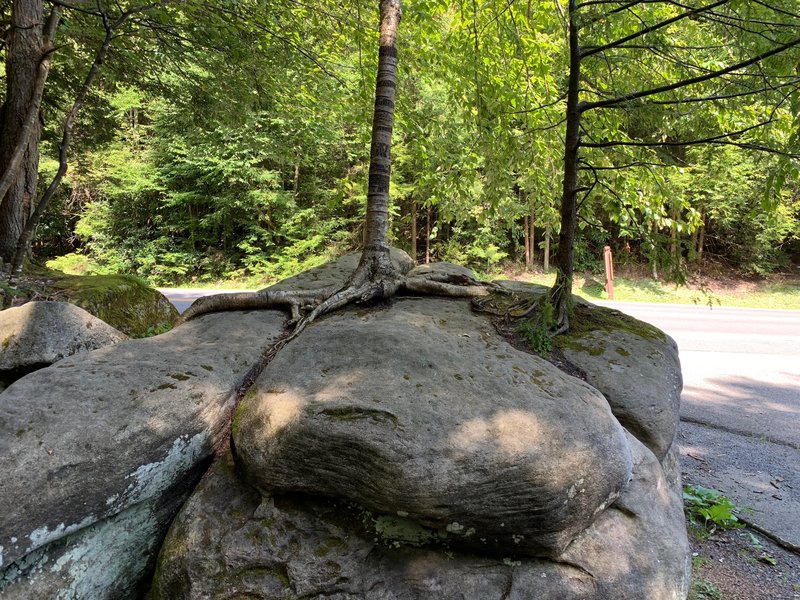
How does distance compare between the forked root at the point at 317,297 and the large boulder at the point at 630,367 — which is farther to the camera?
the forked root at the point at 317,297

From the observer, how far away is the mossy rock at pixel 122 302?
5117 millimetres

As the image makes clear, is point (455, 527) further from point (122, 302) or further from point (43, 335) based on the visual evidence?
point (122, 302)

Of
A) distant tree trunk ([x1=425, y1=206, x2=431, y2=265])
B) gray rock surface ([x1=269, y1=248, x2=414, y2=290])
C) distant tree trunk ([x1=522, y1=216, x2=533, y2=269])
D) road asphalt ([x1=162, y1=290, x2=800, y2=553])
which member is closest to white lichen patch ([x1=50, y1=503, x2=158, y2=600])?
gray rock surface ([x1=269, y1=248, x2=414, y2=290])

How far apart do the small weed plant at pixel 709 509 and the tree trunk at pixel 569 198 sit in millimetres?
1622

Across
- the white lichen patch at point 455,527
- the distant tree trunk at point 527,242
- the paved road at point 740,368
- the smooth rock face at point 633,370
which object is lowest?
the paved road at point 740,368

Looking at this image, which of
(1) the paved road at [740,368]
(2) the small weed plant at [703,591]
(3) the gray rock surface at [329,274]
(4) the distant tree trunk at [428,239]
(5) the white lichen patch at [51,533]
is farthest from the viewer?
(4) the distant tree trunk at [428,239]

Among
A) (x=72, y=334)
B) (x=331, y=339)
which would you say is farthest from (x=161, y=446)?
(x=72, y=334)

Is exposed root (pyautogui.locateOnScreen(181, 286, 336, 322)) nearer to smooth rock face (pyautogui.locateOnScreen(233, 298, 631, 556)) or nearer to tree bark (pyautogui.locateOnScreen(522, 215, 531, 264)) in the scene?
smooth rock face (pyautogui.locateOnScreen(233, 298, 631, 556))

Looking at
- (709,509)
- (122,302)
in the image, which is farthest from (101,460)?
(709,509)

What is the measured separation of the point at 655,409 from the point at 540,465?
1495mm

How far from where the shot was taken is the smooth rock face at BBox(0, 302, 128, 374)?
128 inches

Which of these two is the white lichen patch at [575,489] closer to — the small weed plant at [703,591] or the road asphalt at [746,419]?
the small weed plant at [703,591]

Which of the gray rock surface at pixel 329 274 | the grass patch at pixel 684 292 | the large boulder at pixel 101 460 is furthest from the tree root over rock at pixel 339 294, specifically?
the grass patch at pixel 684 292

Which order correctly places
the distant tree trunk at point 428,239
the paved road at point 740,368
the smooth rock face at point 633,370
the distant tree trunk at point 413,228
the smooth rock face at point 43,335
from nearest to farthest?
the smooth rock face at point 633,370 → the smooth rock face at point 43,335 → the paved road at point 740,368 → the distant tree trunk at point 413,228 → the distant tree trunk at point 428,239
